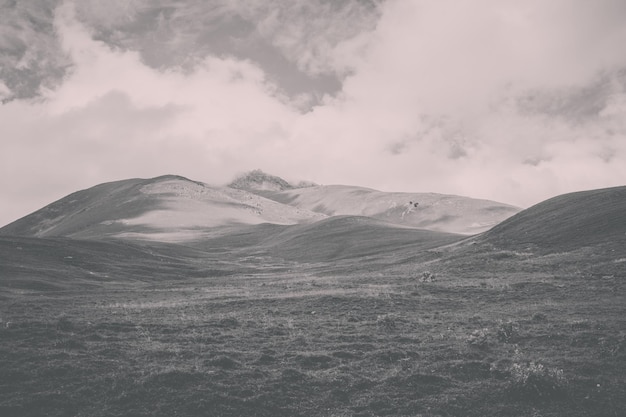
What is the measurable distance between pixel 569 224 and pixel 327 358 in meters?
61.2

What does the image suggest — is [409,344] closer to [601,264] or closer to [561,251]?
[601,264]

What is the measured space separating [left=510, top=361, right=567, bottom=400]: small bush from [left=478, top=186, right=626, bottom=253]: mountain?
4086 cm

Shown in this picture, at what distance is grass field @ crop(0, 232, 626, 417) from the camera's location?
16.8 m

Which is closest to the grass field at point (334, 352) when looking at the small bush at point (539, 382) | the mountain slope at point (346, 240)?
the small bush at point (539, 382)

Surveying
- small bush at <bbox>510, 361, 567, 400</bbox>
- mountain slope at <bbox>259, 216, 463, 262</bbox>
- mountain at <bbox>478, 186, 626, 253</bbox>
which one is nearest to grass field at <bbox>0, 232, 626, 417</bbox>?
small bush at <bbox>510, 361, 567, 400</bbox>

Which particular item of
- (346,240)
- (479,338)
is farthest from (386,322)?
(346,240)

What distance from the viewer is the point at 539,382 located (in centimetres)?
1759

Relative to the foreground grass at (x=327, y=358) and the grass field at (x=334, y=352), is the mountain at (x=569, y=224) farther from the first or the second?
the foreground grass at (x=327, y=358)

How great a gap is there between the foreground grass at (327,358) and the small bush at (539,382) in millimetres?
45

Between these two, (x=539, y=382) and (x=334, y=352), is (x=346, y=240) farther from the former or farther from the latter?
(x=539, y=382)

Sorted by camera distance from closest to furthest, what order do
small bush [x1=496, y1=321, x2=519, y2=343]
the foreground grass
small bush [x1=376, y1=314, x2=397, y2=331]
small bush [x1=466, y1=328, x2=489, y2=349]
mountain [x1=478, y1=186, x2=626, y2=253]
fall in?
the foreground grass
small bush [x1=466, y1=328, x2=489, y2=349]
small bush [x1=496, y1=321, x2=519, y2=343]
small bush [x1=376, y1=314, x2=397, y2=331]
mountain [x1=478, y1=186, x2=626, y2=253]

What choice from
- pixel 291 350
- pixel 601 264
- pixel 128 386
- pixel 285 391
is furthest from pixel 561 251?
pixel 128 386

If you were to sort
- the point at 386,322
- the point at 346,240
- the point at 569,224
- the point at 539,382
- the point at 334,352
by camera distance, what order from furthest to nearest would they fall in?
the point at 346,240 → the point at 569,224 → the point at 386,322 → the point at 334,352 → the point at 539,382

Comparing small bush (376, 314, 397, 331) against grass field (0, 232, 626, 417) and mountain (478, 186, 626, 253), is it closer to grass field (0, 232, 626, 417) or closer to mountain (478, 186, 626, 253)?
grass field (0, 232, 626, 417)
